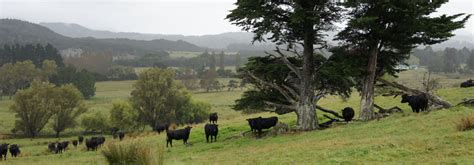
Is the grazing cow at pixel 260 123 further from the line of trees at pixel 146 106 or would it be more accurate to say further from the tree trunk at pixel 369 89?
the line of trees at pixel 146 106

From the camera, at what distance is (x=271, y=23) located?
25.3 m

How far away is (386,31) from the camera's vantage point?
23.7 meters

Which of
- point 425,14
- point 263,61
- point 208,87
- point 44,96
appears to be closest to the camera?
point 425,14

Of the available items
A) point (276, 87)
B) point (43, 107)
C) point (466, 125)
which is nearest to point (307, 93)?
point (276, 87)

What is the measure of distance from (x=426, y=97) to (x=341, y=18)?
746 centimetres

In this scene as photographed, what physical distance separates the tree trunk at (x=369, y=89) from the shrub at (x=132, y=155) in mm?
17385

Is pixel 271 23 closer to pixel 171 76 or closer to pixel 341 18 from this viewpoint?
pixel 341 18

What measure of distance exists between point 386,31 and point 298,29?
16.8 ft

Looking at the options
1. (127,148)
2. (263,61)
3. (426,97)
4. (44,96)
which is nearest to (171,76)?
(44,96)

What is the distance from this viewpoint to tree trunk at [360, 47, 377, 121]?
25.8 m

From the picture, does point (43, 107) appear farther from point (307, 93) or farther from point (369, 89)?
point (369, 89)

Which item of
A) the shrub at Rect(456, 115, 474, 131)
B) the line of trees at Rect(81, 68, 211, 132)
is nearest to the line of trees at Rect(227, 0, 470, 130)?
the shrub at Rect(456, 115, 474, 131)

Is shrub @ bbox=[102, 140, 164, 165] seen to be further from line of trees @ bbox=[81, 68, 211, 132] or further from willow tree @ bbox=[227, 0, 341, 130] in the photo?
line of trees @ bbox=[81, 68, 211, 132]

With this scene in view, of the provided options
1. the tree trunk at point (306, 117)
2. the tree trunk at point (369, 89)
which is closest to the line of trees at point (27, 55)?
the tree trunk at point (306, 117)
